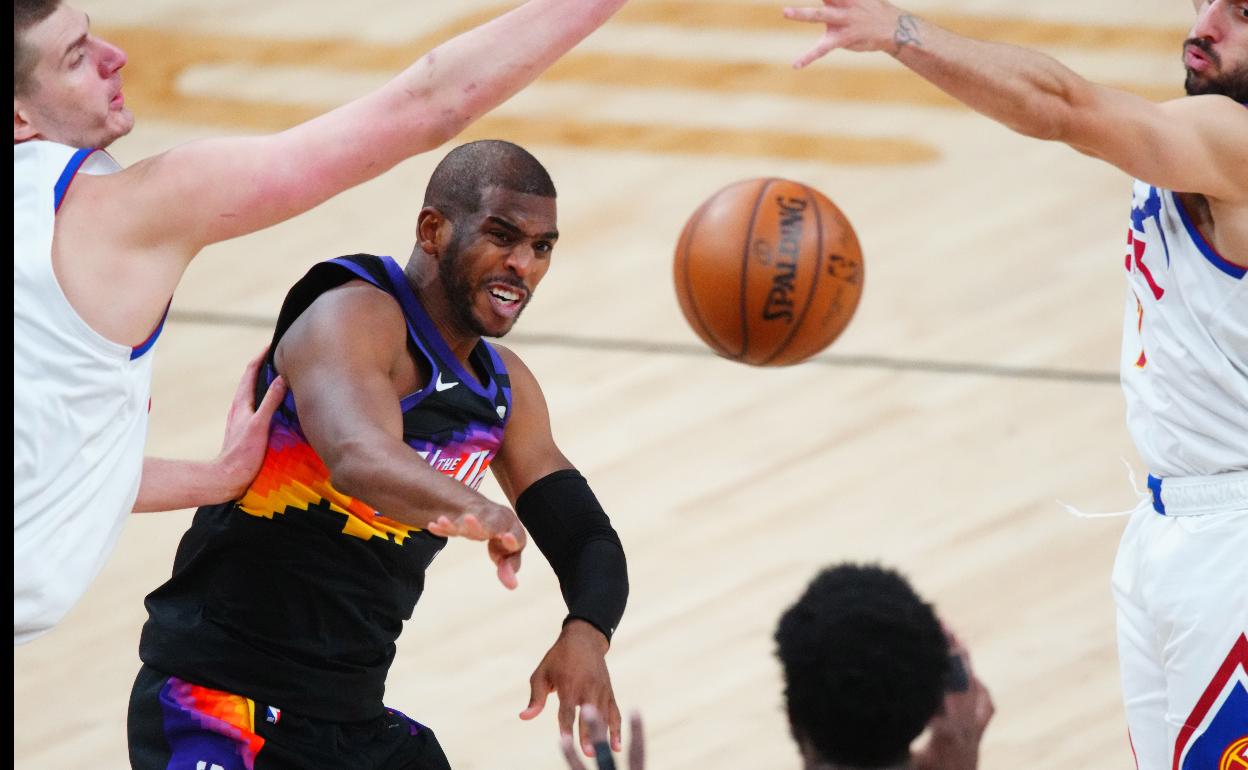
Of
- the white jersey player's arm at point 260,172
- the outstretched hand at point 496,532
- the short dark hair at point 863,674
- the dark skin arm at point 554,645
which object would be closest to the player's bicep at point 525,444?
the dark skin arm at point 554,645

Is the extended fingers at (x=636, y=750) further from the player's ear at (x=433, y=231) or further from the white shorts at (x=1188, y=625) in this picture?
the white shorts at (x=1188, y=625)

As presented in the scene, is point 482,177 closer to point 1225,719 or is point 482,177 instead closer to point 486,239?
point 486,239

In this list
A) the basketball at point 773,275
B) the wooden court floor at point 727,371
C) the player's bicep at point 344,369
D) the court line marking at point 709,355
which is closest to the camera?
the player's bicep at point 344,369

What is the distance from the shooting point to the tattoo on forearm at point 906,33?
3.51 m

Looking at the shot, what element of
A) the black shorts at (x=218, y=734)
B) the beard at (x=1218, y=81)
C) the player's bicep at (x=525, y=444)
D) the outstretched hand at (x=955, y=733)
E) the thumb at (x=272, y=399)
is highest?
the beard at (x=1218, y=81)

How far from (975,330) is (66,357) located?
484 cm

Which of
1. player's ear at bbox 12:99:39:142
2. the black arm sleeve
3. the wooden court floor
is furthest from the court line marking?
player's ear at bbox 12:99:39:142

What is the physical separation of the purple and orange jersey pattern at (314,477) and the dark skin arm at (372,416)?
16 centimetres

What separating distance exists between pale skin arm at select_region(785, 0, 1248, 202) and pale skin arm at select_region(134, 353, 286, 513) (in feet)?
4.65

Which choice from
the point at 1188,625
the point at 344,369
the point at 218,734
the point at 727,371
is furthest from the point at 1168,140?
the point at 727,371

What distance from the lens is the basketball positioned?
4.30 metres

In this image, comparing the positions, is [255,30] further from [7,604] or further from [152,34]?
[7,604]

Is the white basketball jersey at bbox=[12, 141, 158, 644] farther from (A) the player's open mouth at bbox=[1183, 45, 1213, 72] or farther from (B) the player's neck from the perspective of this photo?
(A) the player's open mouth at bbox=[1183, 45, 1213, 72]

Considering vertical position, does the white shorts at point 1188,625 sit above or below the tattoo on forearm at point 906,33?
below
